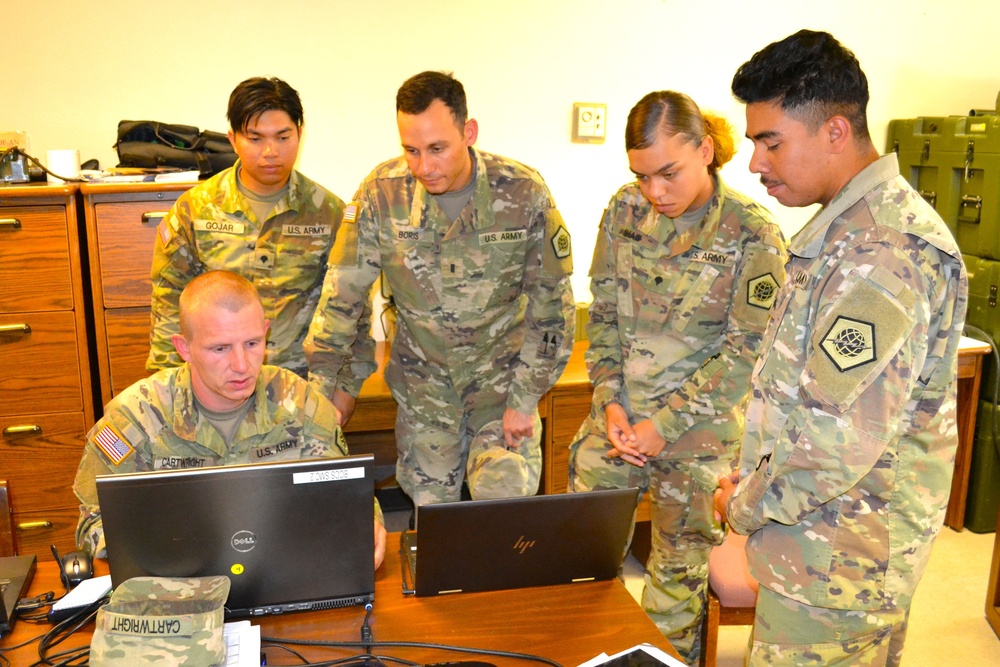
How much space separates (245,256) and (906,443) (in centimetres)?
198

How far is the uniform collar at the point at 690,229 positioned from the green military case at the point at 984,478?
213 centimetres

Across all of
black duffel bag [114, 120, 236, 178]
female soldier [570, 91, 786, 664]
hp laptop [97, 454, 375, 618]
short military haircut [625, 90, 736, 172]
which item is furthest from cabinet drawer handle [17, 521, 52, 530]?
short military haircut [625, 90, 736, 172]

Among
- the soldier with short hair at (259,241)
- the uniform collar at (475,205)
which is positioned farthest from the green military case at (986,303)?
the soldier with short hair at (259,241)

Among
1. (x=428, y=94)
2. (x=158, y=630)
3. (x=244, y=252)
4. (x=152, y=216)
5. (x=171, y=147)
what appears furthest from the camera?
(x=171, y=147)

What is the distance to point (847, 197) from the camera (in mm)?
1529

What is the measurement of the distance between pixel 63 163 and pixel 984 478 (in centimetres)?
395

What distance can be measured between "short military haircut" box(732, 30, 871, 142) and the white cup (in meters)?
2.65

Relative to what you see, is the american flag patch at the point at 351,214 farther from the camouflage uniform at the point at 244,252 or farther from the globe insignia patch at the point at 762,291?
the globe insignia patch at the point at 762,291

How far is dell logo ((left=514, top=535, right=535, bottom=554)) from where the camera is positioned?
153cm

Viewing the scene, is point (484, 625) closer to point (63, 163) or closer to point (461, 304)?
point (461, 304)

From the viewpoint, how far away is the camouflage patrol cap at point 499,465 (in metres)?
2.39

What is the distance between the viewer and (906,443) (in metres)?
1.55

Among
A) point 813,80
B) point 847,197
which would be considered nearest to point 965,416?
point 847,197

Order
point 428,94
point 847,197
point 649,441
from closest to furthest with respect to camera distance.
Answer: point 847,197 → point 428,94 → point 649,441
